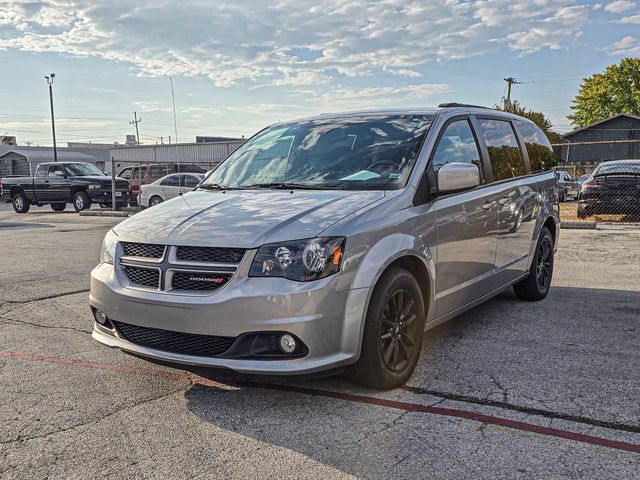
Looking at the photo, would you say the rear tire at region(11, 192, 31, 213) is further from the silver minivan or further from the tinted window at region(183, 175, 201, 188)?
the silver minivan

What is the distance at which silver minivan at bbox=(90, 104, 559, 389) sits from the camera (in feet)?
10.6

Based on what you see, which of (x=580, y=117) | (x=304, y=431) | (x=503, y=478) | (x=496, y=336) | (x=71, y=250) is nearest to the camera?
(x=503, y=478)

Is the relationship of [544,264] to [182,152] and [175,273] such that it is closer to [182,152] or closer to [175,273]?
[175,273]

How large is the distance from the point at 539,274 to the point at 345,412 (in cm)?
357

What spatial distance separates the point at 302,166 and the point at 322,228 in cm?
128

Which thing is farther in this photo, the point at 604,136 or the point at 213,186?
the point at 604,136

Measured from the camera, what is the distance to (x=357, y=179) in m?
4.11

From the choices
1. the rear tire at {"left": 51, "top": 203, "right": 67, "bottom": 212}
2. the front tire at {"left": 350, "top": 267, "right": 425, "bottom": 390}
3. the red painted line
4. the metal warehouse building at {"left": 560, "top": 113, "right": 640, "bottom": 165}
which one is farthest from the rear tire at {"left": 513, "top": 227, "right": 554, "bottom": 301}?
the metal warehouse building at {"left": 560, "top": 113, "right": 640, "bottom": 165}

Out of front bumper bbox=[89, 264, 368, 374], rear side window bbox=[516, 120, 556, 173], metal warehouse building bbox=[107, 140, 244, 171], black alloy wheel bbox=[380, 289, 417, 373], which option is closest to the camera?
front bumper bbox=[89, 264, 368, 374]

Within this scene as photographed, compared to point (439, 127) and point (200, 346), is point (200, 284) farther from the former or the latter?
point (439, 127)

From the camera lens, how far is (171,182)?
1986 centimetres

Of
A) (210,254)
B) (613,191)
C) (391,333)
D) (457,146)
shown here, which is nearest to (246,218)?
(210,254)

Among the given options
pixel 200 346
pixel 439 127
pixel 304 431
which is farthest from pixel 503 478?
pixel 439 127

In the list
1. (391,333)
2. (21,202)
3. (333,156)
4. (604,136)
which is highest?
(604,136)
